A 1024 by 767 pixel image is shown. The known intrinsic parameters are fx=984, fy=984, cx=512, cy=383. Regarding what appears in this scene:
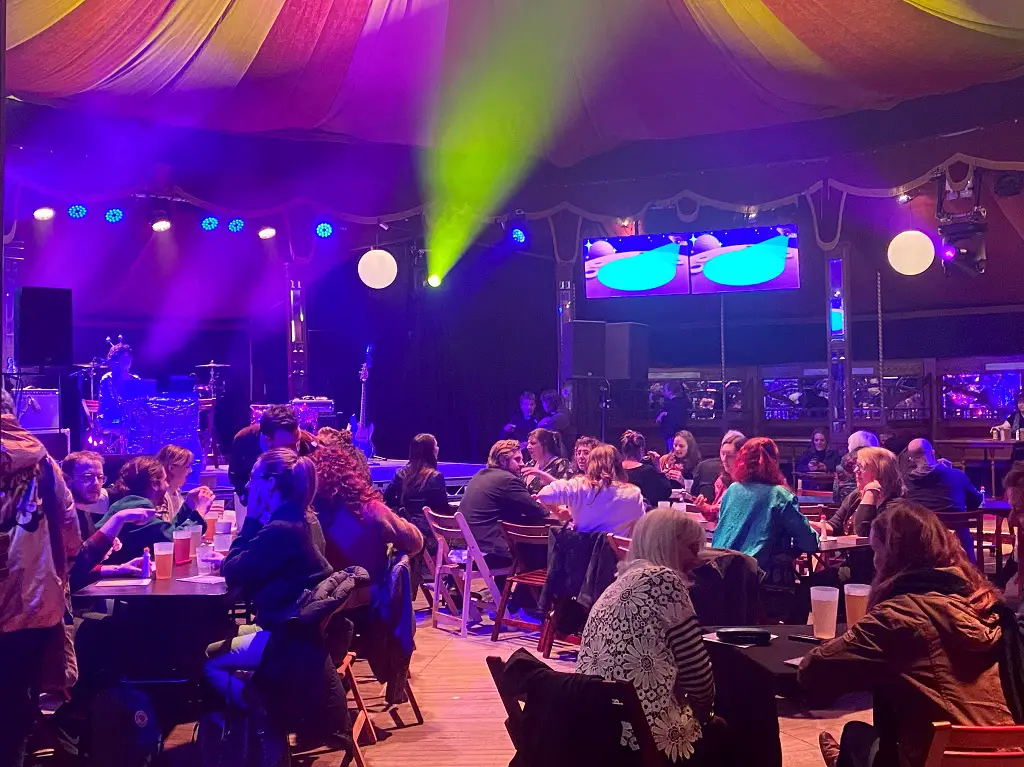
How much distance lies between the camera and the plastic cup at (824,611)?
3076 millimetres

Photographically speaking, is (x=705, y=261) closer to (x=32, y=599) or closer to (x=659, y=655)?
(x=659, y=655)

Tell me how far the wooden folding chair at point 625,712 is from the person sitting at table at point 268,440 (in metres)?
2.27

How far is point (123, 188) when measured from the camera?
23.9 feet

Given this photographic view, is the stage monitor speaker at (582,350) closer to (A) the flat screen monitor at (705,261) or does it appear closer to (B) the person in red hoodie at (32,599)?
(A) the flat screen monitor at (705,261)

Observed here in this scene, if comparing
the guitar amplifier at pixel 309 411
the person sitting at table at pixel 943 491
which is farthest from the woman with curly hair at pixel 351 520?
the guitar amplifier at pixel 309 411

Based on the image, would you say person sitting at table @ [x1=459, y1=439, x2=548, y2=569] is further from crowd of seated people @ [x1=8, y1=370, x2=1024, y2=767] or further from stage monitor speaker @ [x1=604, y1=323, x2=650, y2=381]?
stage monitor speaker @ [x1=604, y1=323, x2=650, y2=381]

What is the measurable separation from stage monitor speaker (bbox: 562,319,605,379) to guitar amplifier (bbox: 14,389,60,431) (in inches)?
216

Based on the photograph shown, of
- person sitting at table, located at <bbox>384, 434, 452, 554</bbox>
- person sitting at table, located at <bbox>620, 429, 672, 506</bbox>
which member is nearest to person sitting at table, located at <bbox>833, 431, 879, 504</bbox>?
person sitting at table, located at <bbox>620, 429, 672, 506</bbox>

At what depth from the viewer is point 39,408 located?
346 inches

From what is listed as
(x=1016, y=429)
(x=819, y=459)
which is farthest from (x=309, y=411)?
(x=1016, y=429)

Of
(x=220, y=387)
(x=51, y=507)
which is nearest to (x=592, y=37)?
(x=51, y=507)

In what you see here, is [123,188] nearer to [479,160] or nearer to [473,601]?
[479,160]

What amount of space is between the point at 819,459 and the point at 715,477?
11.5ft

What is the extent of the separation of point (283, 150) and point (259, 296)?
6.13 m
